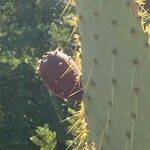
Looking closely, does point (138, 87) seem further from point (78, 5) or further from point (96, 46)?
point (78, 5)

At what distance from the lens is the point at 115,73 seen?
158 cm

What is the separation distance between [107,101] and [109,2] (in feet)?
0.91

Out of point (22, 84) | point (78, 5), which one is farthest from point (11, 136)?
point (78, 5)

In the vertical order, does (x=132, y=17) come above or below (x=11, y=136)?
above

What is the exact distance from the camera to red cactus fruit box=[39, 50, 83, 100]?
1.69 m

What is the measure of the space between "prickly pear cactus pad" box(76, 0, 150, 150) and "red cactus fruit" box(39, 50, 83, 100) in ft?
0.23

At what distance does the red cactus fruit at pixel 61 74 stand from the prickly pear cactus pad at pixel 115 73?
70mm

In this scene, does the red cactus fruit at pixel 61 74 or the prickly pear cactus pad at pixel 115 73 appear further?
the red cactus fruit at pixel 61 74

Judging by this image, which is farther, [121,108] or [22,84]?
[22,84]

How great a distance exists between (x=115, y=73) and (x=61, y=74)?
20 cm

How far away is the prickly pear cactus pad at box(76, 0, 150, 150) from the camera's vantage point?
1545mm

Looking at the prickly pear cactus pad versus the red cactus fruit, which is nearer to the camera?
the prickly pear cactus pad

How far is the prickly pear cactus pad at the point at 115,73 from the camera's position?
154 cm

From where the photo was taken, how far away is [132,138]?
1.56 metres
